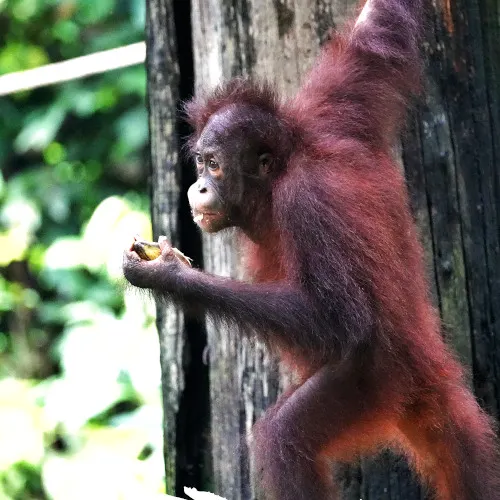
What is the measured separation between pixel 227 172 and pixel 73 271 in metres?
2.87

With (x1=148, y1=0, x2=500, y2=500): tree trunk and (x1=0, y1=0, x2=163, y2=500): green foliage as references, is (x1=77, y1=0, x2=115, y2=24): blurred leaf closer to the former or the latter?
(x1=0, y1=0, x2=163, y2=500): green foliage

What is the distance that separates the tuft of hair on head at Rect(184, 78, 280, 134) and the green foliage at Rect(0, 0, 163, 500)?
101 centimetres

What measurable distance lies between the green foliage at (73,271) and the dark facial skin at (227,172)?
40.5 inches

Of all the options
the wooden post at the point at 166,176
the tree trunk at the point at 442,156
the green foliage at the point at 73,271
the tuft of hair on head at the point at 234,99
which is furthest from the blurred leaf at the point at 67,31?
the tuft of hair on head at the point at 234,99

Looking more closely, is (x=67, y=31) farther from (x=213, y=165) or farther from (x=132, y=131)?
(x=213, y=165)

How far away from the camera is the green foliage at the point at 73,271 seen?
Answer: 4.02m

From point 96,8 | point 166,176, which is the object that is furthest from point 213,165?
point 96,8

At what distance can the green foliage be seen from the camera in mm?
4016

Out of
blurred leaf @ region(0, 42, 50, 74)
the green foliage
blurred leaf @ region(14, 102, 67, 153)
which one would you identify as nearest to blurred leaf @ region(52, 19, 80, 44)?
the green foliage

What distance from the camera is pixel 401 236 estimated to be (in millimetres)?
2385

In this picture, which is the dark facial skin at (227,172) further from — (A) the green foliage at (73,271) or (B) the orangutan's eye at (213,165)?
(A) the green foliage at (73,271)

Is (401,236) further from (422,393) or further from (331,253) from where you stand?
(422,393)

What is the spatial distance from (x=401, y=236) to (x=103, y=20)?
12.2 feet

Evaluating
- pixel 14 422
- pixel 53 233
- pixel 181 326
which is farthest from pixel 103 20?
pixel 181 326
